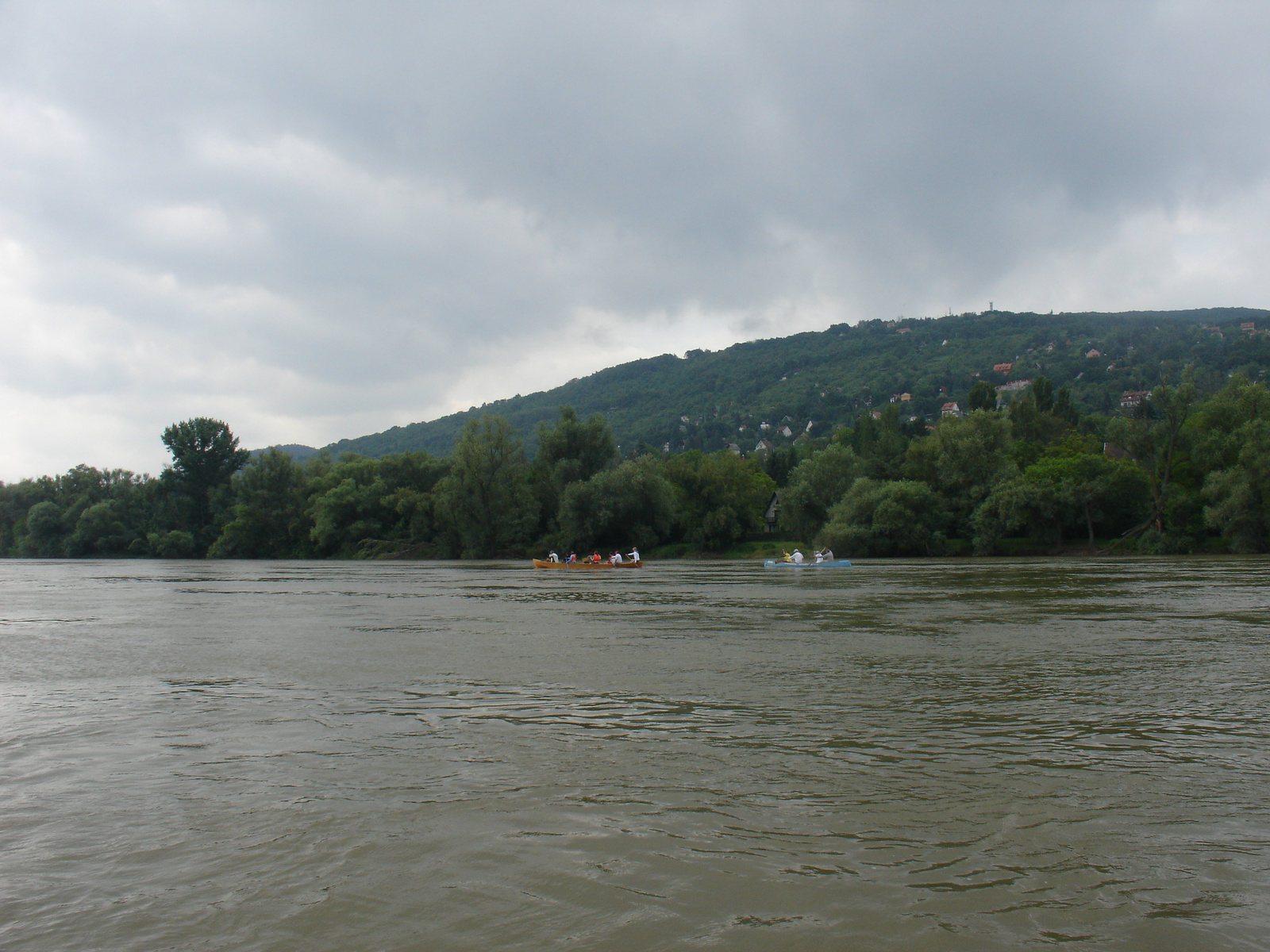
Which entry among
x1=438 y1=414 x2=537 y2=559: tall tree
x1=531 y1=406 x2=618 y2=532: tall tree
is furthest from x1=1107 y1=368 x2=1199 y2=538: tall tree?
x1=438 y1=414 x2=537 y2=559: tall tree

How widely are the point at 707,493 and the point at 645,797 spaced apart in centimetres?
8115

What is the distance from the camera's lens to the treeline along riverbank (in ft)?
213

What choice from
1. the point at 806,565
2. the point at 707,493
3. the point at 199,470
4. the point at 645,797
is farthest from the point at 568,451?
the point at 645,797

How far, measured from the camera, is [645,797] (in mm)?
6707

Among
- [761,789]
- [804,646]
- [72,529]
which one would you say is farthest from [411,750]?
[72,529]

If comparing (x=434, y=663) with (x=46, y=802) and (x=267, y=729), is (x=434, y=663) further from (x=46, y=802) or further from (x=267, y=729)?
(x=46, y=802)

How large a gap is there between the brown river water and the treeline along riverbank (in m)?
55.0

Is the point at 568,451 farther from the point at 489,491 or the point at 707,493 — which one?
→ the point at 707,493

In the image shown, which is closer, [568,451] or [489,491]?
[489,491]

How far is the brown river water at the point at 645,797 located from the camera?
15.1 ft

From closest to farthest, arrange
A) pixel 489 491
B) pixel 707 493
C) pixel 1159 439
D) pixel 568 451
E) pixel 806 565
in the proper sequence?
pixel 806 565 < pixel 1159 439 < pixel 489 491 < pixel 707 493 < pixel 568 451

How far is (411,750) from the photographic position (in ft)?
27.2

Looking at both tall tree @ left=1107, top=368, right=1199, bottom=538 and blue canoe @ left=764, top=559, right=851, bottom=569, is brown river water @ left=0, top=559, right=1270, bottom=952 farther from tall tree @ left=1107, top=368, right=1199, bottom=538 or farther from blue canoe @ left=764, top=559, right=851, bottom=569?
tall tree @ left=1107, top=368, right=1199, bottom=538

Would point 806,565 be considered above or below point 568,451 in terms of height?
below
